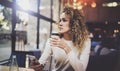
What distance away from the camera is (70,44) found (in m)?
2.53

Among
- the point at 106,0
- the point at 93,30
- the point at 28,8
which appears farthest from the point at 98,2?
the point at 28,8

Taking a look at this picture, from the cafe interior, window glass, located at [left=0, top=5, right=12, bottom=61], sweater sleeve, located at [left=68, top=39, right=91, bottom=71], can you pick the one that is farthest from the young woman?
window glass, located at [left=0, top=5, right=12, bottom=61]

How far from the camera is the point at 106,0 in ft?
38.4

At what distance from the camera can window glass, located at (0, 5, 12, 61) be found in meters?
3.23

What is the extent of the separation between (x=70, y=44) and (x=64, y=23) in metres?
0.21

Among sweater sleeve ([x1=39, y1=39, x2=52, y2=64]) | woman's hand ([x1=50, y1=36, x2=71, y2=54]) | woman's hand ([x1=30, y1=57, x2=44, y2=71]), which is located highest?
woman's hand ([x1=50, y1=36, x2=71, y2=54])

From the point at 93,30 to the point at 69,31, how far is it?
9.82 m

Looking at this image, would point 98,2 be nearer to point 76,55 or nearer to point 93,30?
point 93,30

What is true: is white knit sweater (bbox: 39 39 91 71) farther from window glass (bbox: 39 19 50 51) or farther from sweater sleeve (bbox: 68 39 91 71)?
window glass (bbox: 39 19 50 51)

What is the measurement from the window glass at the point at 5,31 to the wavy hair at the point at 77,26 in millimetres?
998

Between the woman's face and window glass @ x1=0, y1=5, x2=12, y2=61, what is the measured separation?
93 centimetres

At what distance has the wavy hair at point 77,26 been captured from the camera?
2.50 meters

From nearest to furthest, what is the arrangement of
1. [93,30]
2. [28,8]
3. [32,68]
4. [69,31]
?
[32,68]
[69,31]
[28,8]
[93,30]

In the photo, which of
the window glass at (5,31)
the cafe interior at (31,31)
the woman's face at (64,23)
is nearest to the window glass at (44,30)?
the cafe interior at (31,31)
